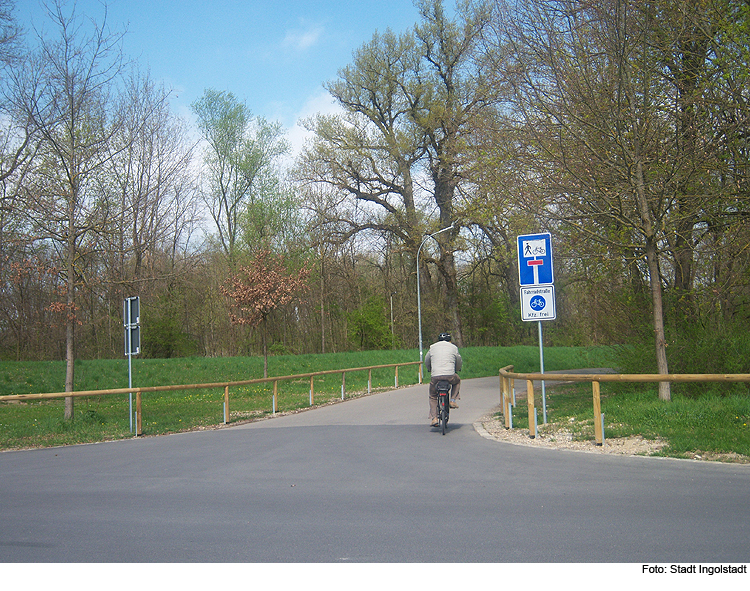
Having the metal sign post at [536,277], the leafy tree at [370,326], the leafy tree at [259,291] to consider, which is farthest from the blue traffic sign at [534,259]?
the leafy tree at [370,326]

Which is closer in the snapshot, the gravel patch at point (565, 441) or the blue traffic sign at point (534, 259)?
the gravel patch at point (565, 441)

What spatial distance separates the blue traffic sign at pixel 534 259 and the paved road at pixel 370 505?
3.38 meters

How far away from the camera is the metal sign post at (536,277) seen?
11891 mm

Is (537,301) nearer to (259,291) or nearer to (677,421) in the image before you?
(677,421)

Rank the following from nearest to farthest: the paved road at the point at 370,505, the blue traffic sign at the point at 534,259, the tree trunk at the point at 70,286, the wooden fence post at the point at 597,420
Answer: the paved road at the point at 370,505, the wooden fence post at the point at 597,420, the blue traffic sign at the point at 534,259, the tree trunk at the point at 70,286

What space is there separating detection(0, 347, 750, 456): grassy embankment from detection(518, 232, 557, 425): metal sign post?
6.50ft

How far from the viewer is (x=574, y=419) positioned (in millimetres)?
11375

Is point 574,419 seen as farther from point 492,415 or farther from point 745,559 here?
point 745,559

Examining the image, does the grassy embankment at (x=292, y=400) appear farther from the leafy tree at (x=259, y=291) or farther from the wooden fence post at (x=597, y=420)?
the leafy tree at (x=259, y=291)

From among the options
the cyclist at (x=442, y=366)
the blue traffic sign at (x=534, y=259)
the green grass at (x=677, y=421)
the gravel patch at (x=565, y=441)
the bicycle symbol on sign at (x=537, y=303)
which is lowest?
the gravel patch at (x=565, y=441)

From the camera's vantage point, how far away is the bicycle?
1147cm

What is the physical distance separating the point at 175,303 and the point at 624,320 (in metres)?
28.1

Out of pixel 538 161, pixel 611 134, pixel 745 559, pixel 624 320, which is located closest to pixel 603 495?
pixel 745 559

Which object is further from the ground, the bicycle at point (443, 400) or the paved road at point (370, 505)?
the bicycle at point (443, 400)
